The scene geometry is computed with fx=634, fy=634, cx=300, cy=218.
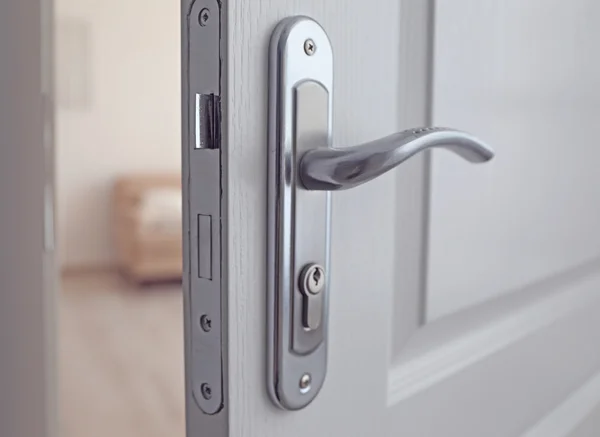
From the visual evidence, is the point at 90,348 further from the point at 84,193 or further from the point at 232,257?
the point at 232,257

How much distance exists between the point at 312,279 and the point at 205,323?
0.18 feet

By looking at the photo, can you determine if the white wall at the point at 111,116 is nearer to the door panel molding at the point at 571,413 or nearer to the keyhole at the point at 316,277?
the door panel molding at the point at 571,413

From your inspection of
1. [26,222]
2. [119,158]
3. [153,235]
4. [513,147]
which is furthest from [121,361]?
[513,147]

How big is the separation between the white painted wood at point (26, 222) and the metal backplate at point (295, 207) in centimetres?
52

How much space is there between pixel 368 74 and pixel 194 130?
108 millimetres

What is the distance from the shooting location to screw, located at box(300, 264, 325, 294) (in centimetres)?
30

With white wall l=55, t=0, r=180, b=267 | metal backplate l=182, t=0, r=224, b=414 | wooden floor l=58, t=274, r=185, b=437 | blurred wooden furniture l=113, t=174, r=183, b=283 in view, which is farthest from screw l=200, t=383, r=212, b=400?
white wall l=55, t=0, r=180, b=267

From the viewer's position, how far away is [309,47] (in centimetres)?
29

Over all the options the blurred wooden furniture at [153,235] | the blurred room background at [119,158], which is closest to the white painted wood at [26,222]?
the blurred room background at [119,158]

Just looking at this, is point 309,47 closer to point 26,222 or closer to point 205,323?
point 205,323

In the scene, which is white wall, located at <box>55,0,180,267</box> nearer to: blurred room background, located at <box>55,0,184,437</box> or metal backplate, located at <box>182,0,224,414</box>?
blurred room background, located at <box>55,0,184,437</box>

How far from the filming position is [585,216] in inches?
22.7

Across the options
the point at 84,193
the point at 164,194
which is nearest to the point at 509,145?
the point at 164,194

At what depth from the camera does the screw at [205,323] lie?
28 centimetres
